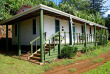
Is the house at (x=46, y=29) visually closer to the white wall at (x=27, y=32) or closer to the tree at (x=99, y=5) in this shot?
the white wall at (x=27, y=32)

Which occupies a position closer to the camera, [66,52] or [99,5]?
[66,52]

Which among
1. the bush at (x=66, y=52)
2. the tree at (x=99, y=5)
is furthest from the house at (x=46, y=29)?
the tree at (x=99, y=5)

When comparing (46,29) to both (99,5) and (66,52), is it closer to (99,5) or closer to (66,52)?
(66,52)

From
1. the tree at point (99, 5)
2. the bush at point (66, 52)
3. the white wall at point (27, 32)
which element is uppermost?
the tree at point (99, 5)

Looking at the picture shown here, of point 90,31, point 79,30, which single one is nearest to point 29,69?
point 79,30

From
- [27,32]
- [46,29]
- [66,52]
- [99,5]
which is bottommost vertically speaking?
[66,52]

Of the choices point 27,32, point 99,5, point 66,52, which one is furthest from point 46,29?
point 99,5

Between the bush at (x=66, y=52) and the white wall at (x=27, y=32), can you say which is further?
the white wall at (x=27, y=32)

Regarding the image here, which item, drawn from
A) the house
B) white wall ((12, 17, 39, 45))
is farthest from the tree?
white wall ((12, 17, 39, 45))

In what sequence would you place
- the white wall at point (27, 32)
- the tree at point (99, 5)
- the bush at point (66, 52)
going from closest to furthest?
the bush at point (66, 52) < the white wall at point (27, 32) < the tree at point (99, 5)

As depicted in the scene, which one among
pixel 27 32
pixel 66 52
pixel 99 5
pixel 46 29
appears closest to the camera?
pixel 66 52

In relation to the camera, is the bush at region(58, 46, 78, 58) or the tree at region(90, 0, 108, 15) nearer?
the bush at region(58, 46, 78, 58)

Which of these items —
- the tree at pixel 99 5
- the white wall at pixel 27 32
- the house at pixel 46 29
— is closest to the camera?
the house at pixel 46 29

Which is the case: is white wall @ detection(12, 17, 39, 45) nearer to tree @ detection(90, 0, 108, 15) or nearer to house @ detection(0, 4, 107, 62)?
house @ detection(0, 4, 107, 62)
